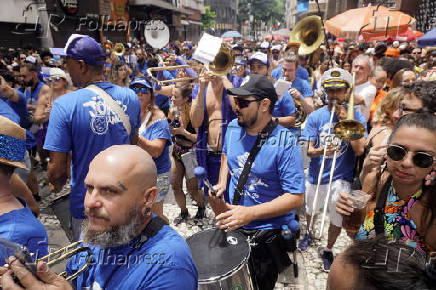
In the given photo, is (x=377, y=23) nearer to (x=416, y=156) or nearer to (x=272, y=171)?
(x=272, y=171)

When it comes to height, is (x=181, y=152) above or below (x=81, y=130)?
below

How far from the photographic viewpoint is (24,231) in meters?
1.70

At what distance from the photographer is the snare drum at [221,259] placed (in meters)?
1.98

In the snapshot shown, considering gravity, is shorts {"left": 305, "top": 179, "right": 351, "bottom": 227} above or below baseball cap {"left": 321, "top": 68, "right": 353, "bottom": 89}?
below

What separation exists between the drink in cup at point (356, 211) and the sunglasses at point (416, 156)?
1.28ft

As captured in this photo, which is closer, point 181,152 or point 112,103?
point 112,103

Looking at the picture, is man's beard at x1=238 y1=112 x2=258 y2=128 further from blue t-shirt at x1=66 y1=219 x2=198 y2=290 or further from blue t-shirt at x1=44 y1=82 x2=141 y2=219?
blue t-shirt at x1=66 y1=219 x2=198 y2=290

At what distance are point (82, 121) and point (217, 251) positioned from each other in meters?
1.68

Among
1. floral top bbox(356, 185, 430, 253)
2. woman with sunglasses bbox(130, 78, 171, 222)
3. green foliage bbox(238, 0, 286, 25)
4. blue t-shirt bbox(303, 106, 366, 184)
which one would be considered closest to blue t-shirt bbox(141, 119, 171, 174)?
woman with sunglasses bbox(130, 78, 171, 222)

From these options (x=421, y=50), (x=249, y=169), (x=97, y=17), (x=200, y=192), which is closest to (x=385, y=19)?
(x=421, y=50)

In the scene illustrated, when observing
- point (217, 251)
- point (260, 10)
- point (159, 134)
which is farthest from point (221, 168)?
point (260, 10)

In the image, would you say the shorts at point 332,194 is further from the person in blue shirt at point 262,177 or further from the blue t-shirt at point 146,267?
the blue t-shirt at point 146,267

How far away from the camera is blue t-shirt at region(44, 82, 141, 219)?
2598 millimetres

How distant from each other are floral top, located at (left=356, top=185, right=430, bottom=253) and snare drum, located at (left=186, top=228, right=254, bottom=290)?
879mm
